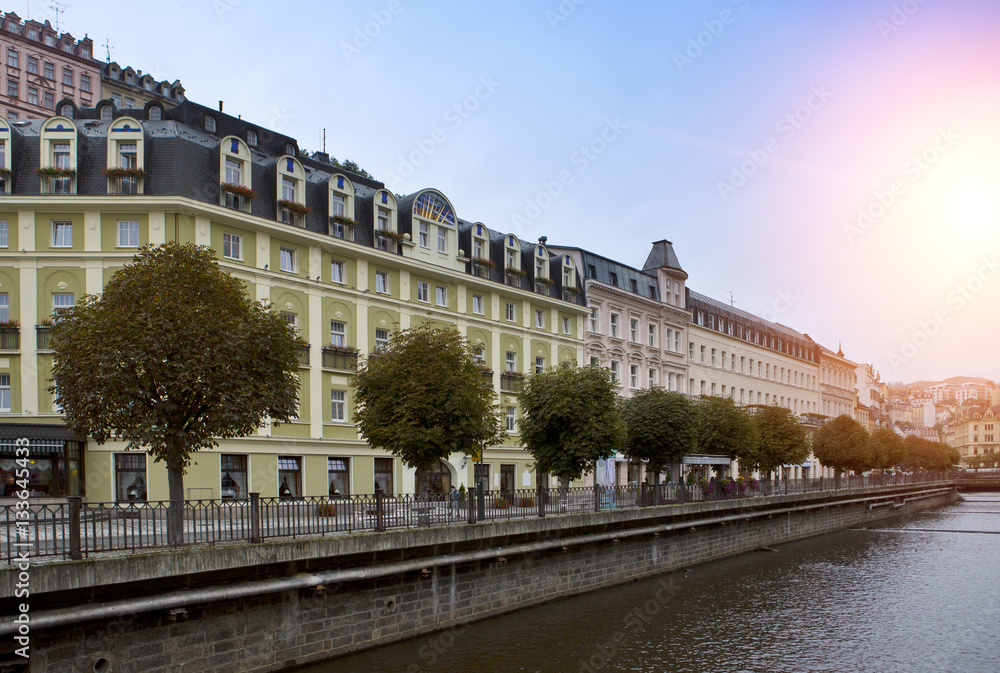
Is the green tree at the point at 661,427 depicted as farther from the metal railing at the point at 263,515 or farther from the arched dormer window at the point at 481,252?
the arched dormer window at the point at 481,252

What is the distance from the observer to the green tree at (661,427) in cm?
4144

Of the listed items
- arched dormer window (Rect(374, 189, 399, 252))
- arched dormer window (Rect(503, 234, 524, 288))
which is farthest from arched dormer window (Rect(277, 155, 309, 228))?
arched dormer window (Rect(503, 234, 524, 288))

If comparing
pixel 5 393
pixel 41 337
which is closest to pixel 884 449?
pixel 41 337

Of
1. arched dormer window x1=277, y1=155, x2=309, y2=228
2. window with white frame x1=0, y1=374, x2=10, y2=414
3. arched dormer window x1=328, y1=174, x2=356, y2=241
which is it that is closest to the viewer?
window with white frame x1=0, y1=374, x2=10, y2=414

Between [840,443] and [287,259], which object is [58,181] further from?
[840,443]

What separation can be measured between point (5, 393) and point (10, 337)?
2.19 meters

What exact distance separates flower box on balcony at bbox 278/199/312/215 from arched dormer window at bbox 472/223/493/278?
12.0 metres

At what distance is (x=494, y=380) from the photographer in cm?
4759

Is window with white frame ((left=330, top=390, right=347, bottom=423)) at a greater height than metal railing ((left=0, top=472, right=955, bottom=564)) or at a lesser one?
greater

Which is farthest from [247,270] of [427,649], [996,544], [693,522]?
[996,544]

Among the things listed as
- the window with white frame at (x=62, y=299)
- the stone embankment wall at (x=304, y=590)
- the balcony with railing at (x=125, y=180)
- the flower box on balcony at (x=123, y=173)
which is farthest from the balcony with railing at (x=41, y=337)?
the stone embankment wall at (x=304, y=590)

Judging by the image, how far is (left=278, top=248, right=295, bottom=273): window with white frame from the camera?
36656mm

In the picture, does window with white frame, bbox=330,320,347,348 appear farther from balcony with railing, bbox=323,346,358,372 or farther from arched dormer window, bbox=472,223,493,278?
arched dormer window, bbox=472,223,493,278

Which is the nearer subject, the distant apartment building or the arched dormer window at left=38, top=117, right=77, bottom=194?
the arched dormer window at left=38, top=117, right=77, bottom=194
